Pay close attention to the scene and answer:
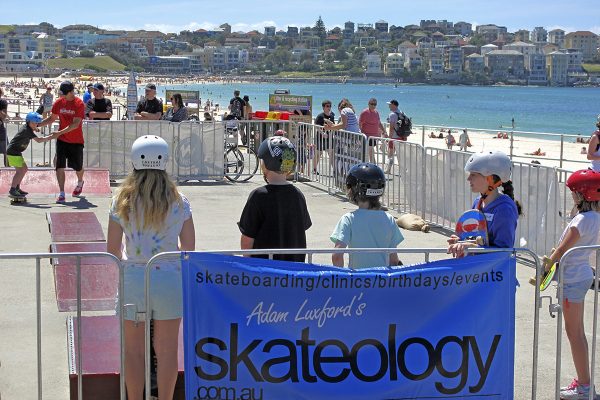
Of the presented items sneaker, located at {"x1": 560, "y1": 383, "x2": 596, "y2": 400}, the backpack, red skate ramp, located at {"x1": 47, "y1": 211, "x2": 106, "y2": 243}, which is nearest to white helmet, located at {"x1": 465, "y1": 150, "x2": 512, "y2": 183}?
sneaker, located at {"x1": 560, "y1": 383, "x2": 596, "y2": 400}

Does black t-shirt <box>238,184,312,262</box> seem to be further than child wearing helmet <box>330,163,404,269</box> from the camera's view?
Yes

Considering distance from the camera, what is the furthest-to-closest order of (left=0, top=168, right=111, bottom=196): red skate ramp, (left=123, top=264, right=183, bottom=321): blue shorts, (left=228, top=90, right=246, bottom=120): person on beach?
(left=228, top=90, right=246, bottom=120): person on beach
(left=0, top=168, right=111, bottom=196): red skate ramp
(left=123, top=264, right=183, bottom=321): blue shorts

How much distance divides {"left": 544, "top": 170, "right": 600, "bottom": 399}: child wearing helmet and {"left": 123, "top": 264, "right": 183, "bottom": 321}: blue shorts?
102 inches

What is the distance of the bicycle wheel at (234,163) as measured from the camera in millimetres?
19609

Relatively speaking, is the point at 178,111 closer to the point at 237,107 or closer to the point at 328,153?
the point at 328,153

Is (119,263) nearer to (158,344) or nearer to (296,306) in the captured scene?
(158,344)

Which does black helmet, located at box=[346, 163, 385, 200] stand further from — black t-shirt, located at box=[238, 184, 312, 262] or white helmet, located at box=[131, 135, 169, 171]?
white helmet, located at box=[131, 135, 169, 171]

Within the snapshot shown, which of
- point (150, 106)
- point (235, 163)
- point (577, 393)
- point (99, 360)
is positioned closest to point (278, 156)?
point (99, 360)

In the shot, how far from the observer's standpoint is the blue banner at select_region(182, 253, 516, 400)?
529cm

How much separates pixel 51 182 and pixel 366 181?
1186 centimetres

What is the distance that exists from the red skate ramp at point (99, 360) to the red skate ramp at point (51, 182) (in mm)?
9411

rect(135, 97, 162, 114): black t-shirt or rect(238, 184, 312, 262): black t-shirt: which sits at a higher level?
rect(135, 97, 162, 114): black t-shirt

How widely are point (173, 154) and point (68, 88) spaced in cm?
433

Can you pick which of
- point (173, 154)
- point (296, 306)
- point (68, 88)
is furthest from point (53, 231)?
point (173, 154)
